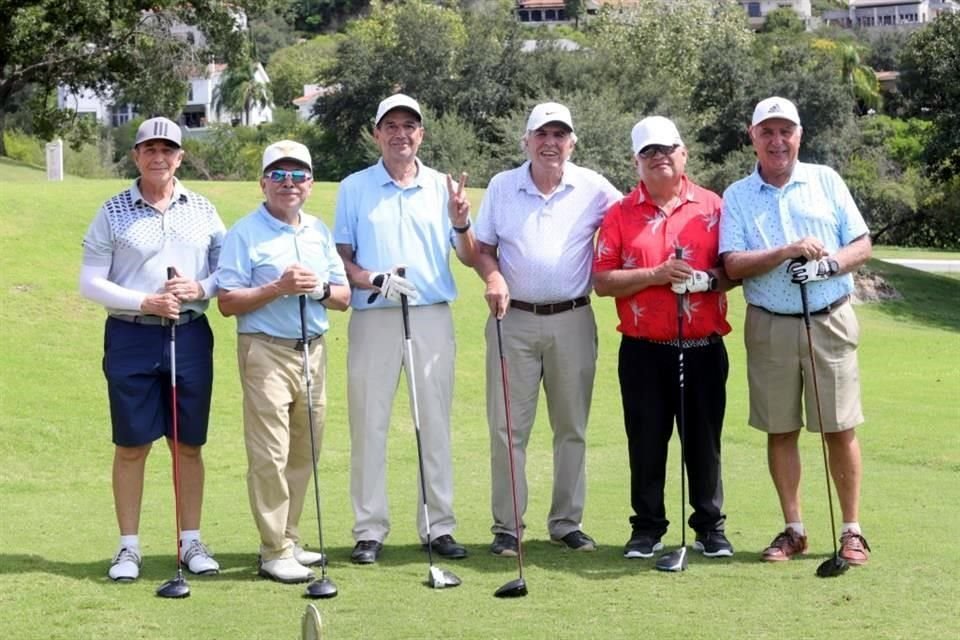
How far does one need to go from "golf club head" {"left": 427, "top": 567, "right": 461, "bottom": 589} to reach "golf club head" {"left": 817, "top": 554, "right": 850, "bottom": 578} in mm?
1778

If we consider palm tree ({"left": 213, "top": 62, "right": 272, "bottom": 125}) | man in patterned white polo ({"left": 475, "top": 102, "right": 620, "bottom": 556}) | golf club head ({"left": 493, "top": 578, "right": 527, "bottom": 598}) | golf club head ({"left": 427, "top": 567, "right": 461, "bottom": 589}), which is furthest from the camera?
palm tree ({"left": 213, "top": 62, "right": 272, "bottom": 125})

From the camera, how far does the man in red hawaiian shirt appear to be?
773cm

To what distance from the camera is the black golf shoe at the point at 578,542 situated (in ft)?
26.8

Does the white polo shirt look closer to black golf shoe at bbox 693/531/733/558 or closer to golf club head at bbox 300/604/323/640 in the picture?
black golf shoe at bbox 693/531/733/558

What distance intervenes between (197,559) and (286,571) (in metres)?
0.53

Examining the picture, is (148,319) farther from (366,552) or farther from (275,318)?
(366,552)

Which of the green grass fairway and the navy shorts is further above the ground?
the navy shorts

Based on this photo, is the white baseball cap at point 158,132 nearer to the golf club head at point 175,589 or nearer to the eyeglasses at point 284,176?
the eyeglasses at point 284,176

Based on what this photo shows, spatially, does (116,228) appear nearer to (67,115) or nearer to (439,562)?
(439,562)

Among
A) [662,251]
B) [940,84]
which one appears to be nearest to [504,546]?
[662,251]

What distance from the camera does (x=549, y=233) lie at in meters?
8.10

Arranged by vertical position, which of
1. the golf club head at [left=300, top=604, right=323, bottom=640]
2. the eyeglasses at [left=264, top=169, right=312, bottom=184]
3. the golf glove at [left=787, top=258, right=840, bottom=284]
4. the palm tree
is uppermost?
the palm tree

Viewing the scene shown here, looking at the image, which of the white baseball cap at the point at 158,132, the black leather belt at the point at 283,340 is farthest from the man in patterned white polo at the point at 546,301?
the white baseball cap at the point at 158,132

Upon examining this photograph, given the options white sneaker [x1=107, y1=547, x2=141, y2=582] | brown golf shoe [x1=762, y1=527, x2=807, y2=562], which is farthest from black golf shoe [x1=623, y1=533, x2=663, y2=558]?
white sneaker [x1=107, y1=547, x2=141, y2=582]
